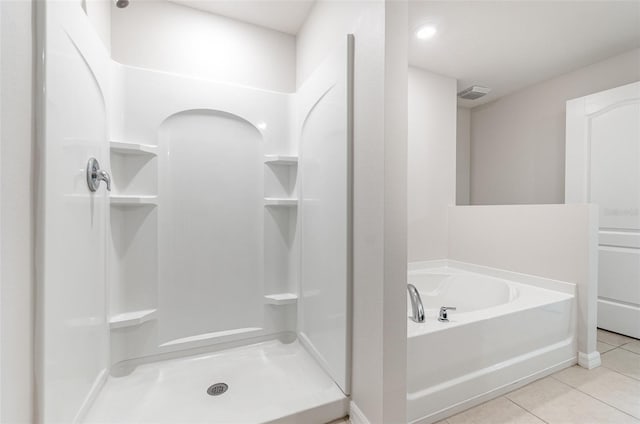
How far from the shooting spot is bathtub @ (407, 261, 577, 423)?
1336 mm

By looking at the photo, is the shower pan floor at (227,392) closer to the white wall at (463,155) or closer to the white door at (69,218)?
the white door at (69,218)

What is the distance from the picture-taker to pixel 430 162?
9.09 feet

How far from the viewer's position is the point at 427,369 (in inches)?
52.7

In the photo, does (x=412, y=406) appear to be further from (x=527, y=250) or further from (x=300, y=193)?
(x=527, y=250)

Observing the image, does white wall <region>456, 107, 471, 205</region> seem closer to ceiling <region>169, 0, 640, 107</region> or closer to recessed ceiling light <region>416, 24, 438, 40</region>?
ceiling <region>169, 0, 640, 107</region>

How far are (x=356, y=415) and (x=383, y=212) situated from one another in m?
0.97

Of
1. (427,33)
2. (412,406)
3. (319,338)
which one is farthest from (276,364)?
(427,33)

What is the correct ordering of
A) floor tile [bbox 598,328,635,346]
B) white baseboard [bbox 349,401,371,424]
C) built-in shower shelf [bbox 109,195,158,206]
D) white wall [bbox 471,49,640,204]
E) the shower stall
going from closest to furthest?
the shower stall < white baseboard [bbox 349,401,371,424] < built-in shower shelf [bbox 109,195,158,206] < floor tile [bbox 598,328,635,346] < white wall [bbox 471,49,640,204]

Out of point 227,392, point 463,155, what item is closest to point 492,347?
point 227,392

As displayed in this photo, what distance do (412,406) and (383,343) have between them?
1.52 ft

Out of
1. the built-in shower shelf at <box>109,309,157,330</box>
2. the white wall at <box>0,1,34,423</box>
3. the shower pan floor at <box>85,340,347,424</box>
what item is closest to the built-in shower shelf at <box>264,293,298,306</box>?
the shower pan floor at <box>85,340,347,424</box>

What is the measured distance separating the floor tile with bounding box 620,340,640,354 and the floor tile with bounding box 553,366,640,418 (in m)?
0.52

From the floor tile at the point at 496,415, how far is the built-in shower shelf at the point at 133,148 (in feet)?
7.33

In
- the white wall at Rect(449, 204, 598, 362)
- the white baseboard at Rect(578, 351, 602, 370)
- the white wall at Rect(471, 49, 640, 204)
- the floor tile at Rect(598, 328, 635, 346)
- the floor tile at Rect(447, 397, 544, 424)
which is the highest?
the white wall at Rect(471, 49, 640, 204)
